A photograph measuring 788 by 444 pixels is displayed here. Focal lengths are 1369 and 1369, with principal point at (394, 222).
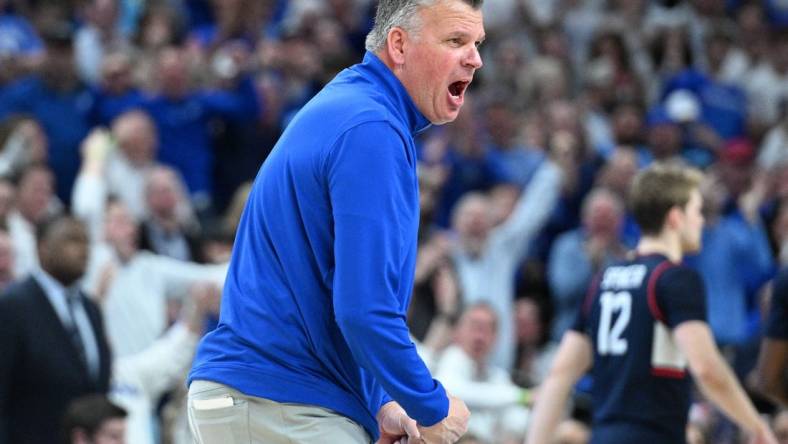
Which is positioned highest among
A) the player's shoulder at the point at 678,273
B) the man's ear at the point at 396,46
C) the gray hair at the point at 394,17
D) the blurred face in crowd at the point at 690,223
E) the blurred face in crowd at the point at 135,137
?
the gray hair at the point at 394,17

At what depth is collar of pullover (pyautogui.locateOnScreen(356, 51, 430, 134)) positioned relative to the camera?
11.7 feet

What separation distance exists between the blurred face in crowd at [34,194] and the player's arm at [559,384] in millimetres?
4529

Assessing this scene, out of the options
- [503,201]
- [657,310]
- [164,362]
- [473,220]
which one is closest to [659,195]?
[657,310]

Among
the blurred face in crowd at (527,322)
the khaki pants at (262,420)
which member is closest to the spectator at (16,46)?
the blurred face in crowd at (527,322)

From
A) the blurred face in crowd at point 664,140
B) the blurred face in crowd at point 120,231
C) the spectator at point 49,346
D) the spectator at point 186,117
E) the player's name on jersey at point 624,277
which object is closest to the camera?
the player's name on jersey at point 624,277

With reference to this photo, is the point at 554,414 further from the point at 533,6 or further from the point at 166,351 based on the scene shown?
the point at 533,6

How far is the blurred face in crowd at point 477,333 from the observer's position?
855cm

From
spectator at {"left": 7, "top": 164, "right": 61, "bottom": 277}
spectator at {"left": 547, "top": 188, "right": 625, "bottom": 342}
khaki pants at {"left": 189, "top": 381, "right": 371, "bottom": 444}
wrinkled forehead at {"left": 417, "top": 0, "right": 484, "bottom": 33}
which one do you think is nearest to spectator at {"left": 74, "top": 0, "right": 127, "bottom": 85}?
spectator at {"left": 7, "top": 164, "right": 61, "bottom": 277}

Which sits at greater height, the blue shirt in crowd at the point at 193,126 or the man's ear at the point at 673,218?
the man's ear at the point at 673,218

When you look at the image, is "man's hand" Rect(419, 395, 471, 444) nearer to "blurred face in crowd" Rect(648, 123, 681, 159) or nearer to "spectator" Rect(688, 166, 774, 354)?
"spectator" Rect(688, 166, 774, 354)

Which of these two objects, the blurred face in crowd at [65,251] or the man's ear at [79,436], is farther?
the blurred face in crowd at [65,251]

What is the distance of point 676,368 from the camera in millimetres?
5383

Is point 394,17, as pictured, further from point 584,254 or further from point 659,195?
point 584,254

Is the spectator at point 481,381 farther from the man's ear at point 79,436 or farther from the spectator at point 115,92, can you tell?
the spectator at point 115,92
